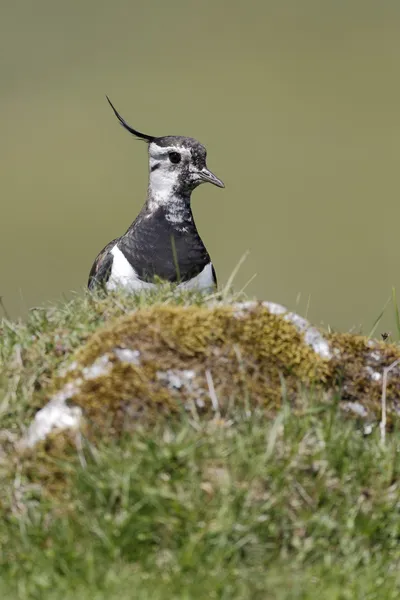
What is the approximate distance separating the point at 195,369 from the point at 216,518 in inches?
36.6

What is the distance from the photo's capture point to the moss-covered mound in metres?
4.81

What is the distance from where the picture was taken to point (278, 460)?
454 centimetres

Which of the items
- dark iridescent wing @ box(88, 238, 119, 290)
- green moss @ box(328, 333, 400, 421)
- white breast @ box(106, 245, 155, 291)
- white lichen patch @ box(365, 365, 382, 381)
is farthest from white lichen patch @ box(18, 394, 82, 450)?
dark iridescent wing @ box(88, 238, 119, 290)

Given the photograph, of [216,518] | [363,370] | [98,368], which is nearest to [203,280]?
[363,370]

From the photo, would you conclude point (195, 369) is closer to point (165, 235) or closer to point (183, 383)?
point (183, 383)

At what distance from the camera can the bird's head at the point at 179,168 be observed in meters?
8.37

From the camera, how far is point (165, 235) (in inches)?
318

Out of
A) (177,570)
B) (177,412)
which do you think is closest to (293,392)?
(177,412)

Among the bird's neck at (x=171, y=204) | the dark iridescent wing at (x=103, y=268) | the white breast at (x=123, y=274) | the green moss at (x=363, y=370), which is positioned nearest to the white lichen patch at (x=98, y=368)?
the green moss at (x=363, y=370)

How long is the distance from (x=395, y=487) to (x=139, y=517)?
1.25 m

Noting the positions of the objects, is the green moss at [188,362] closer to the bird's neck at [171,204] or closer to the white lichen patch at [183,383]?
the white lichen patch at [183,383]

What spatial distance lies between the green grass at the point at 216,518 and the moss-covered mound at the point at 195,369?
0.15 meters

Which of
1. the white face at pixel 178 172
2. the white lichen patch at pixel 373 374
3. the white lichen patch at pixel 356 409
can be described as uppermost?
the white face at pixel 178 172

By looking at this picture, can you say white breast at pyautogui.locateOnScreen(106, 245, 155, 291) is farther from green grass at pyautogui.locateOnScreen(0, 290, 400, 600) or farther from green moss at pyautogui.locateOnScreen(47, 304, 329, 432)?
green grass at pyautogui.locateOnScreen(0, 290, 400, 600)
